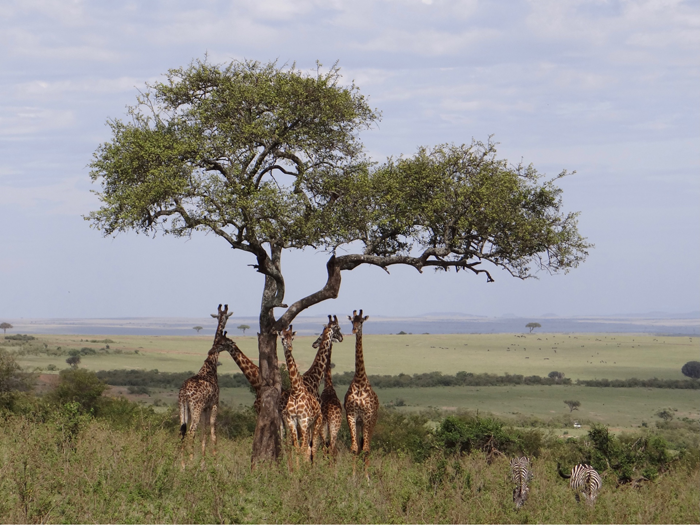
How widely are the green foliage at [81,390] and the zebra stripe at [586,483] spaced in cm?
2115

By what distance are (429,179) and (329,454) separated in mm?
7811

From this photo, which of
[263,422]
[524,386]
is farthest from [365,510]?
[524,386]

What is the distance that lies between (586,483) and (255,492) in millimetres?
7236

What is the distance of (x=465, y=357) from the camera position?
396 ft

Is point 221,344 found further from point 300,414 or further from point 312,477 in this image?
point 312,477

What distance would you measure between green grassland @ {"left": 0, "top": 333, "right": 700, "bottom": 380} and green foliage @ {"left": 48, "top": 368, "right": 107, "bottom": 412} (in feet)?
157

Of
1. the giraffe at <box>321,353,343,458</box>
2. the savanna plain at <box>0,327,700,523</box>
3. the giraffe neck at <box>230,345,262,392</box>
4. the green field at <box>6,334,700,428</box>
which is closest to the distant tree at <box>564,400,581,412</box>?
the green field at <box>6,334,700,428</box>

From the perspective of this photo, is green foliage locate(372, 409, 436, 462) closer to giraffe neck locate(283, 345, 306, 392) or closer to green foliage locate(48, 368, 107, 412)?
giraffe neck locate(283, 345, 306, 392)

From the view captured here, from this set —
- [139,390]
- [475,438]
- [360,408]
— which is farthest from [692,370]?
[360,408]

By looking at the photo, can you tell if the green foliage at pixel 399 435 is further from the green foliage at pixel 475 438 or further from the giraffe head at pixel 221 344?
the giraffe head at pixel 221 344

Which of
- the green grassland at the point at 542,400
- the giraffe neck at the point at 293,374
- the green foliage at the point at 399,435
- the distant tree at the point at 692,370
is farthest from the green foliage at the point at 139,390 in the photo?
the distant tree at the point at 692,370

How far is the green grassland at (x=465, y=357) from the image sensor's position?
3784 inches

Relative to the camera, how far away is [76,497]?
1207 centimetres

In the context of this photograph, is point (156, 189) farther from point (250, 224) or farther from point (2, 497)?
point (2, 497)
